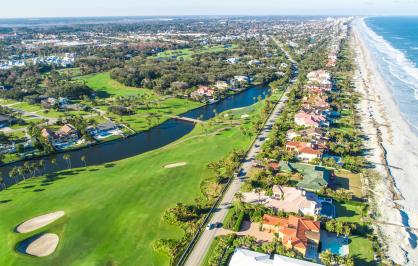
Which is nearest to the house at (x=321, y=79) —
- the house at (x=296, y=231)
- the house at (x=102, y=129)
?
the house at (x=102, y=129)

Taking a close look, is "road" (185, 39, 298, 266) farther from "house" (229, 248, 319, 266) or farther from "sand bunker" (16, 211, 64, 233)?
"sand bunker" (16, 211, 64, 233)

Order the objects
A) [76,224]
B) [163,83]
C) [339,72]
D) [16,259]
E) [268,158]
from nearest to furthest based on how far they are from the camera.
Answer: [16,259], [76,224], [268,158], [163,83], [339,72]

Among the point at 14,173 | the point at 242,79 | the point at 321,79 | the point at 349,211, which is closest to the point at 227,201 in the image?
the point at 349,211

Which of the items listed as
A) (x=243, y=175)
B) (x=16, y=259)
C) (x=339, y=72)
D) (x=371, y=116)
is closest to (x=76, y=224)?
(x=16, y=259)

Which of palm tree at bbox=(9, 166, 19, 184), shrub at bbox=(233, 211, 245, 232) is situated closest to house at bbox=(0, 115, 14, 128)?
palm tree at bbox=(9, 166, 19, 184)

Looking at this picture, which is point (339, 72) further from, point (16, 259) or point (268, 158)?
point (16, 259)

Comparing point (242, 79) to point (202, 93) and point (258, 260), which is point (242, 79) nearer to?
point (202, 93)

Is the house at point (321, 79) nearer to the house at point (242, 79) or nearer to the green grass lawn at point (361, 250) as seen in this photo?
the house at point (242, 79)
